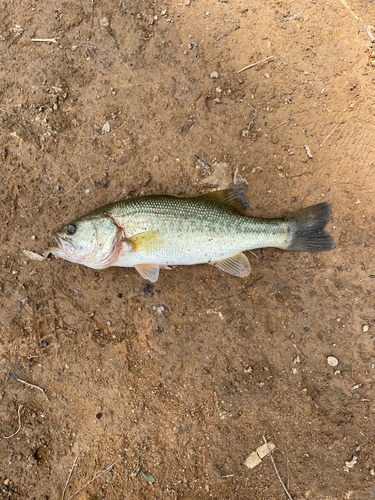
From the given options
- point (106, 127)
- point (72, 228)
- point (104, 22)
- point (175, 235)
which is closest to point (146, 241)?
point (175, 235)

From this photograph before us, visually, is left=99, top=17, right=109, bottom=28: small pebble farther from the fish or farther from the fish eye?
the fish eye

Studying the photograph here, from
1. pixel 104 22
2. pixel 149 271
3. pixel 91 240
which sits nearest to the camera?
pixel 91 240

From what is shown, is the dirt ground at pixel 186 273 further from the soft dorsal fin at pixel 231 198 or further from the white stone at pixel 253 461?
the soft dorsal fin at pixel 231 198

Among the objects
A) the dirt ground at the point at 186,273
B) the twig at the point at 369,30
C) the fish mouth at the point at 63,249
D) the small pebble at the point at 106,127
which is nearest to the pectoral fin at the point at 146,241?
the dirt ground at the point at 186,273

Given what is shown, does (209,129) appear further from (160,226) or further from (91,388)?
(91,388)

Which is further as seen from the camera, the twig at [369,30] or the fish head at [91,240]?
the twig at [369,30]

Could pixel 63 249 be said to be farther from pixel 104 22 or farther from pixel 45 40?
pixel 104 22
